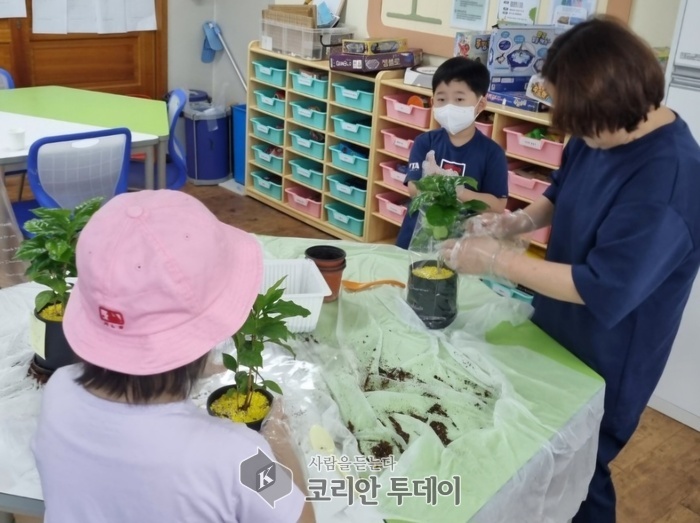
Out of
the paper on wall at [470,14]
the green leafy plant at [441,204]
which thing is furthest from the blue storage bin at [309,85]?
the green leafy plant at [441,204]

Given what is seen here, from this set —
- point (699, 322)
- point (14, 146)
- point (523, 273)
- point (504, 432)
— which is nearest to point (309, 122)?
point (14, 146)

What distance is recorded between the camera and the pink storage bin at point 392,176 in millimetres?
3316

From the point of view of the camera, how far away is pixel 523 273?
1.29 metres

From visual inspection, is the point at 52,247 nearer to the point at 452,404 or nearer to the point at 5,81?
the point at 452,404

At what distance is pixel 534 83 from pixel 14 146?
6.33 ft

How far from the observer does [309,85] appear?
366cm

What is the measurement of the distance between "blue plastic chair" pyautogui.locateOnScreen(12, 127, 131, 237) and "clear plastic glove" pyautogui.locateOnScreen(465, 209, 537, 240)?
1.35 m

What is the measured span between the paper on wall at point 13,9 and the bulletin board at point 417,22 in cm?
195

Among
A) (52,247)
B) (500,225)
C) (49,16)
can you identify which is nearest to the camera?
(52,247)

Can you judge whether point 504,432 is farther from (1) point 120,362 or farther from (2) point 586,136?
(1) point 120,362

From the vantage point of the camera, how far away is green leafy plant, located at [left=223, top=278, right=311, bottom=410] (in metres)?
1.02

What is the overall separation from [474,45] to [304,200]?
1.41m

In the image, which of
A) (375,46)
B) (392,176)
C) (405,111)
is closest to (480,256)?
(405,111)

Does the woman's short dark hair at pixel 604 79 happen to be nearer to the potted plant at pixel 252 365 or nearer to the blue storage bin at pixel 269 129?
the potted plant at pixel 252 365
